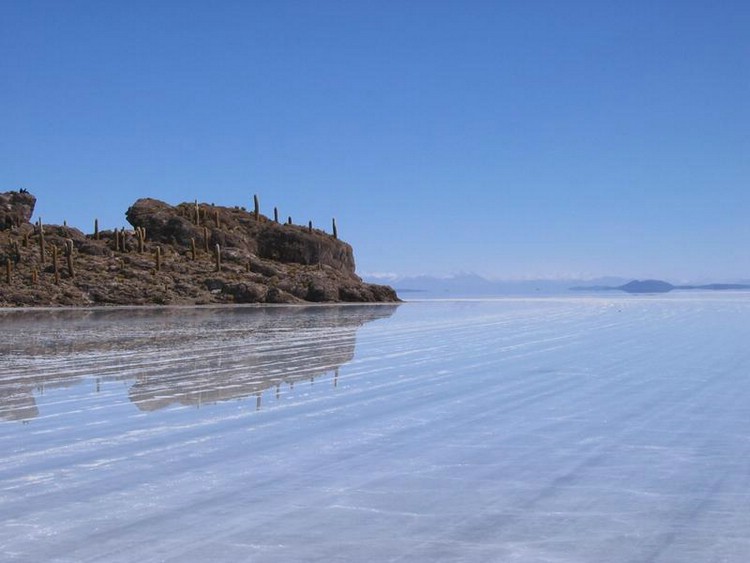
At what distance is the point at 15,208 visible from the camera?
66125 millimetres

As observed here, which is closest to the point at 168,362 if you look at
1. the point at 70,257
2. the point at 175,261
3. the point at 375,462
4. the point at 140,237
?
the point at 375,462

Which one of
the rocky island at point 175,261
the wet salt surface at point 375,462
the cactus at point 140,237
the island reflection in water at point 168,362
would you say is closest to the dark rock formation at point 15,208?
the rocky island at point 175,261

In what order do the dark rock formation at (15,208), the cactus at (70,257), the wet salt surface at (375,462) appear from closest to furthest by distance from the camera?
1. the wet salt surface at (375,462)
2. the cactus at (70,257)
3. the dark rock formation at (15,208)

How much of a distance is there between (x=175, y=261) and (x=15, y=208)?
706 inches

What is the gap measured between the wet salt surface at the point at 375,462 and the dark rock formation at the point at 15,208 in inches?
2222

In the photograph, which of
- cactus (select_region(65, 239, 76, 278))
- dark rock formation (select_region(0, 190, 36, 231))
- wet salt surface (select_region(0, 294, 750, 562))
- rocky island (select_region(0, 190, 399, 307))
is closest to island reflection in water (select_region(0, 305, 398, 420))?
wet salt surface (select_region(0, 294, 750, 562))

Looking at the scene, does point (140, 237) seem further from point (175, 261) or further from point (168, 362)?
point (168, 362)

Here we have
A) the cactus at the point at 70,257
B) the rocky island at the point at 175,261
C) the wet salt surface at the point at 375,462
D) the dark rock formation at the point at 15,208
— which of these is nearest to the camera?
the wet salt surface at the point at 375,462

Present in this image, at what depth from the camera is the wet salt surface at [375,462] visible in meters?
3.91

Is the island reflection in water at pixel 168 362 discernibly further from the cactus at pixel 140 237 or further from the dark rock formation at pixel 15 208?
the dark rock formation at pixel 15 208

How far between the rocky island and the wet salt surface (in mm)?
39401

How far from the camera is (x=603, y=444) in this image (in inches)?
246

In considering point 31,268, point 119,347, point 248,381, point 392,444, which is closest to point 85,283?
point 31,268

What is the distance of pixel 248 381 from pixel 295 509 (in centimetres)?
600
